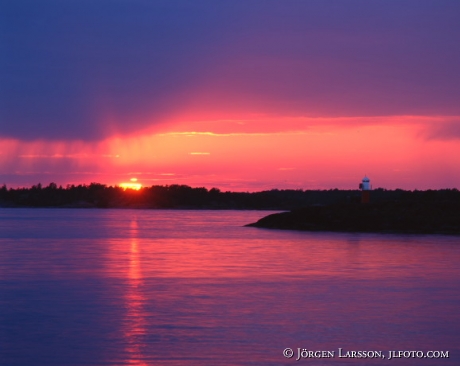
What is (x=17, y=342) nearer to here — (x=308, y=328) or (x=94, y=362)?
(x=94, y=362)

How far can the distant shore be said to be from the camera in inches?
1548

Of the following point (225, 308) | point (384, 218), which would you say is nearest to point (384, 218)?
point (384, 218)

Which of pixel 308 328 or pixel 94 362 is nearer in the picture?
pixel 94 362

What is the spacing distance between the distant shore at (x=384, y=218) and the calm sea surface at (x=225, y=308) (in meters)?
14.8

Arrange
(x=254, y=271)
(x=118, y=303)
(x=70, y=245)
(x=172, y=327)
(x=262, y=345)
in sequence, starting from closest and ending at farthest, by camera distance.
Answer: (x=262, y=345), (x=172, y=327), (x=118, y=303), (x=254, y=271), (x=70, y=245)

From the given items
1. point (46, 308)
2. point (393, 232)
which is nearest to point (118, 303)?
point (46, 308)

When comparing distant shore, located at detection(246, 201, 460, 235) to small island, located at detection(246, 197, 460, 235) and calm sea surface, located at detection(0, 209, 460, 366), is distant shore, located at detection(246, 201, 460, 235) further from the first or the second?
calm sea surface, located at detection(0, 209, 460, 366)

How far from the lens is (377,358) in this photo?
9.60 meters

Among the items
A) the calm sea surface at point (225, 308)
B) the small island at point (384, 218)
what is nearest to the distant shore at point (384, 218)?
the small island at point (384, 218)

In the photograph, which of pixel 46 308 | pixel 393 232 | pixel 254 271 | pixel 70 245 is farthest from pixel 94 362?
pixel 393 232

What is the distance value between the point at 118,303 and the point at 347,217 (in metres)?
29.3

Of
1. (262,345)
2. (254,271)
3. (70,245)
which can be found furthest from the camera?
(70,245)

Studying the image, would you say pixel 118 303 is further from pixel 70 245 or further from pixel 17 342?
pixel 70 245

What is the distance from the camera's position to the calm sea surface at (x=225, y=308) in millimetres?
9984
